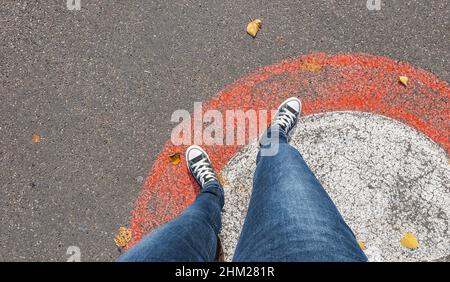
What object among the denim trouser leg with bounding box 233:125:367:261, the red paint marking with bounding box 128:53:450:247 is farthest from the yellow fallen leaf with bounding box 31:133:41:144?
the denim trouser leg with bounding box 233:125:367:261

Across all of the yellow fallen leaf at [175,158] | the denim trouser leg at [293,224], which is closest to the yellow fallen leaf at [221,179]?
the yellow fallen leaf at [175,158]

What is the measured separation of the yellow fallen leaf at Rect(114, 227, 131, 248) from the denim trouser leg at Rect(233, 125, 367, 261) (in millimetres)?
1093

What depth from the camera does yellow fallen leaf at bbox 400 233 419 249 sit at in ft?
8.91

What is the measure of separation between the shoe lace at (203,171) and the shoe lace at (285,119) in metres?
0.59

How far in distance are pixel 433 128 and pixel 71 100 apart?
8.83 ft

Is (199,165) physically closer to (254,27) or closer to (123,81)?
(123,81)

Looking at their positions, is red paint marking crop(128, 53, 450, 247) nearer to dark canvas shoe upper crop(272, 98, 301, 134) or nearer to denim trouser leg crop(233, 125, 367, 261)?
dark canvas shoe upper crop(272, 98, 301, 134)

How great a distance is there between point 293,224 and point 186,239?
55 cm

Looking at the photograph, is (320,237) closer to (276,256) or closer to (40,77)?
(276,256)

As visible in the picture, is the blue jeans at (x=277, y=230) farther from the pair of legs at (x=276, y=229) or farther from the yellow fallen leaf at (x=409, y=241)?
the yellow fallen leaf at (x=409, y=241)

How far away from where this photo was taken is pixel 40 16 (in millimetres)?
2998

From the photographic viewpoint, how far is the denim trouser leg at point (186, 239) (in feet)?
6.12

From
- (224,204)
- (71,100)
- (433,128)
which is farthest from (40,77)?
(433,128)
